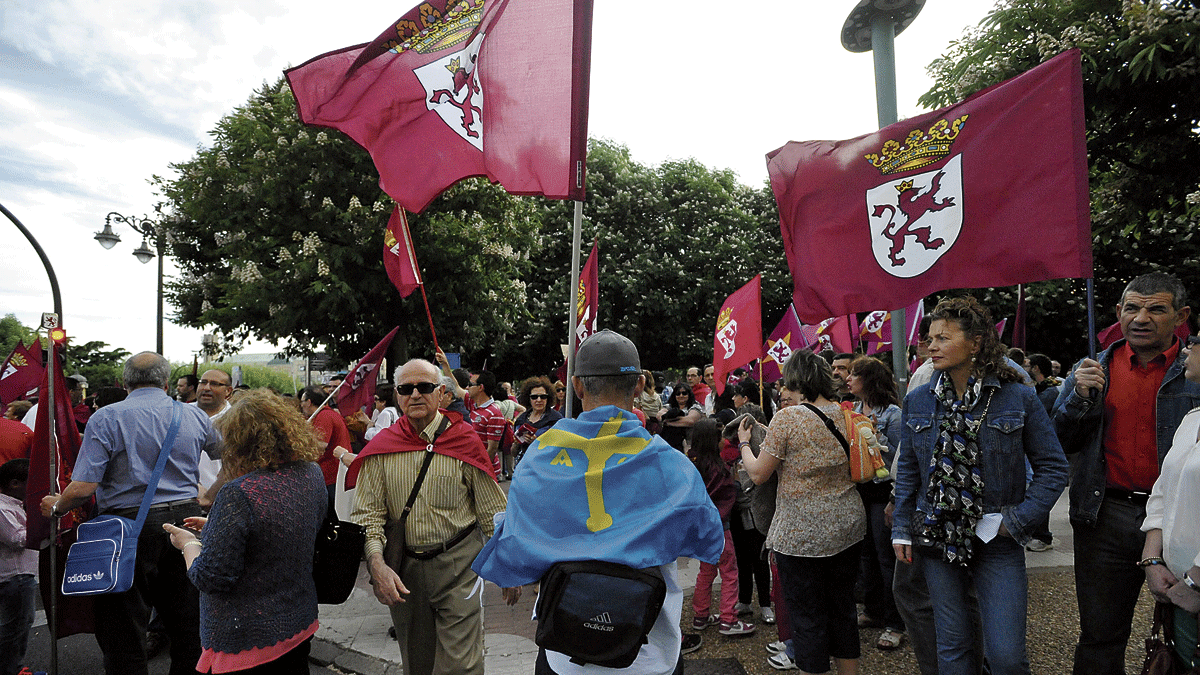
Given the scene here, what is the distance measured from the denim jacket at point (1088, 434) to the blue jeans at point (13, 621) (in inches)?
238

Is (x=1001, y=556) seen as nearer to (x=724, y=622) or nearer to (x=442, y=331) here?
(x=724, y=622)

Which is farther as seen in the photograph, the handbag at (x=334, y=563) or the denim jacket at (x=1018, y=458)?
the handbag at (x=334, y=563)

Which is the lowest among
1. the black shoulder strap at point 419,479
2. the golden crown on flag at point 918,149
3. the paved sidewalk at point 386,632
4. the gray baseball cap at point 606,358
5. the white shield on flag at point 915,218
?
the paved sidewalk at point 386,632

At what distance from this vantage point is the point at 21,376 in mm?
9250

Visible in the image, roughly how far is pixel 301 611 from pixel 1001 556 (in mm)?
3059

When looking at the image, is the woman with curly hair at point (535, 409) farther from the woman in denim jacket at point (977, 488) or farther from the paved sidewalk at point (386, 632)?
the woman in denim jacket at point (977, 488)

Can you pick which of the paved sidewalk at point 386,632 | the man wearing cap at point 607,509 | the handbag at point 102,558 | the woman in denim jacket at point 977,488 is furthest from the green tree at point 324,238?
the man wearing cap at point 607,509

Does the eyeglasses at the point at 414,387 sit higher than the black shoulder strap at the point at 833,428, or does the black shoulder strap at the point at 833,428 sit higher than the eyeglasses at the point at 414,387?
the eyeglasses at the point at 414,387

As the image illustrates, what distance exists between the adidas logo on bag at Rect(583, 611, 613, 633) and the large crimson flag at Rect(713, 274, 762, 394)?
5.13 m

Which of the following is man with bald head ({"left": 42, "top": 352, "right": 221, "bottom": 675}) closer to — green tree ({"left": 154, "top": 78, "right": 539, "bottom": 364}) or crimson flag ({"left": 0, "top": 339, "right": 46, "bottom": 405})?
crimson flag ({"left": 0, "top": 339, "right": 46, "bottom": 405})

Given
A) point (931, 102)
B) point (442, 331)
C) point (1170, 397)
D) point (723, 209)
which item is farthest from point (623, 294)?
point (1170, 397)

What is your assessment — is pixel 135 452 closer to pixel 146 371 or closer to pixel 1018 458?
pixel 146 371

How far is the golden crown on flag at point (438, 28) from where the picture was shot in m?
4.13

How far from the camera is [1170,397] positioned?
117 inches
